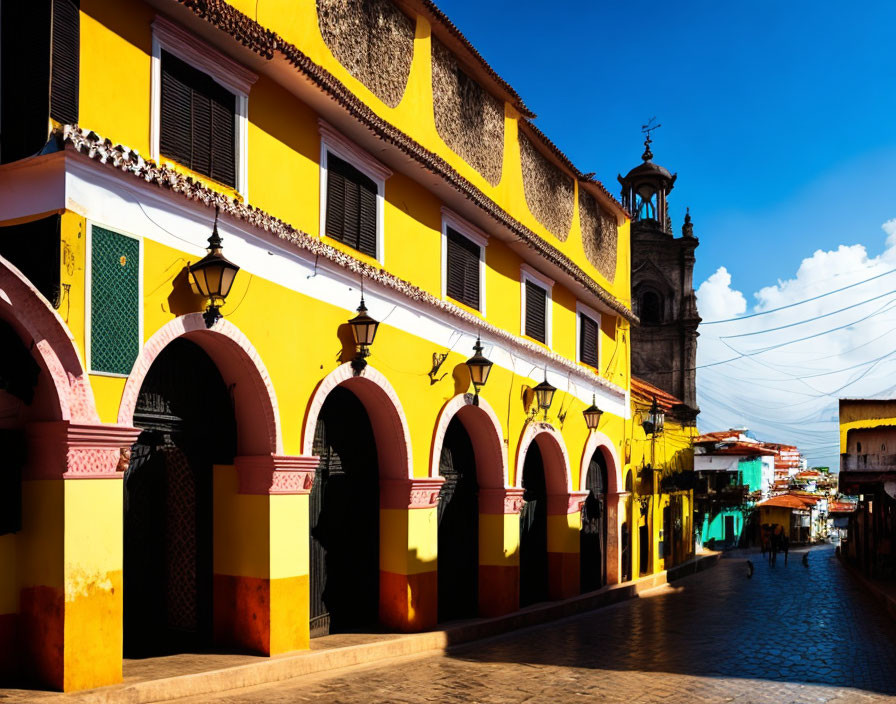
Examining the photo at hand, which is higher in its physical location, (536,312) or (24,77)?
(24,77)

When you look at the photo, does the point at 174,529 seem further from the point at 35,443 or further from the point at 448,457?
the point at 448,457

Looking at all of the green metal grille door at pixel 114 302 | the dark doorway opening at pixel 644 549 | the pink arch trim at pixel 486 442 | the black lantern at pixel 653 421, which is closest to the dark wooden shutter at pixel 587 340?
the black lantern at pixel 653 421

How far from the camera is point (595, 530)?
20141mm

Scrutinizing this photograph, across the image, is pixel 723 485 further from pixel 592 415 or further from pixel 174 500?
pixel 174 500

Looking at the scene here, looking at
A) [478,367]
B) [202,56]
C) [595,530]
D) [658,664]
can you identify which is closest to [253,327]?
[202,56]

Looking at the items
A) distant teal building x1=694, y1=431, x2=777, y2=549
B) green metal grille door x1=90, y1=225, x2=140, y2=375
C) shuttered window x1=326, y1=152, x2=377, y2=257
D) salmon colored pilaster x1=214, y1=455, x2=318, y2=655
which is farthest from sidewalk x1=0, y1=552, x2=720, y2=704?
distant teal building x1=694, y1=431, x2=777, y2=549

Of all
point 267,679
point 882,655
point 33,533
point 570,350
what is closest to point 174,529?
point 267,679

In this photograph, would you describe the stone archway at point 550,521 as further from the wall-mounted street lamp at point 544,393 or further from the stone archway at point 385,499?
the stone archway at point 385,499

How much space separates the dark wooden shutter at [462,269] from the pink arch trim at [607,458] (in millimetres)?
5624

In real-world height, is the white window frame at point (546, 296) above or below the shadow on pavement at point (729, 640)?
above

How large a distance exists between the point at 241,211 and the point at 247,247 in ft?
1.37

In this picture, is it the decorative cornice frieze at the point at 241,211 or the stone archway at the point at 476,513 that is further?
the stone archway at the point at 476,513

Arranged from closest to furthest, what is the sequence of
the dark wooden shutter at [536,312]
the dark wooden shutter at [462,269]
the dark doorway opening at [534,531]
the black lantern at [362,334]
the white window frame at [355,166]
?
the white window frame at [355,166]
the black lantern at [362,334]
the dark wooden shutter at [462,269]
the dark wooden shutter at [536,312]
the dark doorway opening at [534,531]

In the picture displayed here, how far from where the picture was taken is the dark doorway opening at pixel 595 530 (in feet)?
63.9
